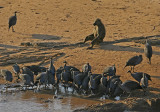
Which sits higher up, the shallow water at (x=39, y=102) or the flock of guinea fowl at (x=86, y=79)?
the flock of guinea fowl at (x=86, y=79)

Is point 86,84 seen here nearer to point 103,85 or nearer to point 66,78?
point 103,85

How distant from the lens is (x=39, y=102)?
37.5 ft

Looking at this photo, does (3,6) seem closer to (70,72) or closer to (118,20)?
(118,20)

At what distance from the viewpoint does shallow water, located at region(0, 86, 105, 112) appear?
10969 millimetres

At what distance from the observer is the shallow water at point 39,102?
1097 cm

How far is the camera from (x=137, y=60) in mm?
12727

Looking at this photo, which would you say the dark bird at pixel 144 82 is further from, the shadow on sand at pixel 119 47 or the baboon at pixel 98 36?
the baboon at pixel 98 36

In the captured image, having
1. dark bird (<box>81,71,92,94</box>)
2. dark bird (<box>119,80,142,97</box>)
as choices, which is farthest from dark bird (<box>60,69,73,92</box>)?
dark bird (<box>119,80,142,97</box>)

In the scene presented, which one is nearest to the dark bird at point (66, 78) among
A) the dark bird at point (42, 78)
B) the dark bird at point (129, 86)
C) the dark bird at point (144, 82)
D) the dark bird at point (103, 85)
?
the dark bird at point (42, 78)

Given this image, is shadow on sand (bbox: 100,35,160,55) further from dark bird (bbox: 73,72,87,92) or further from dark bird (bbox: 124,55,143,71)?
dark bird (bbox: 73,72,87,92)

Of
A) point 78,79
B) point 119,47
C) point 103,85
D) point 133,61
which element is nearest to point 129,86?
point 103,85

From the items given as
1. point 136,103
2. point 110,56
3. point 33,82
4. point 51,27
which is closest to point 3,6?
point 51,27

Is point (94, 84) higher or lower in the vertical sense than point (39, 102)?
higher

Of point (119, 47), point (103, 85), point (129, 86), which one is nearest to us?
point (129, 86)
